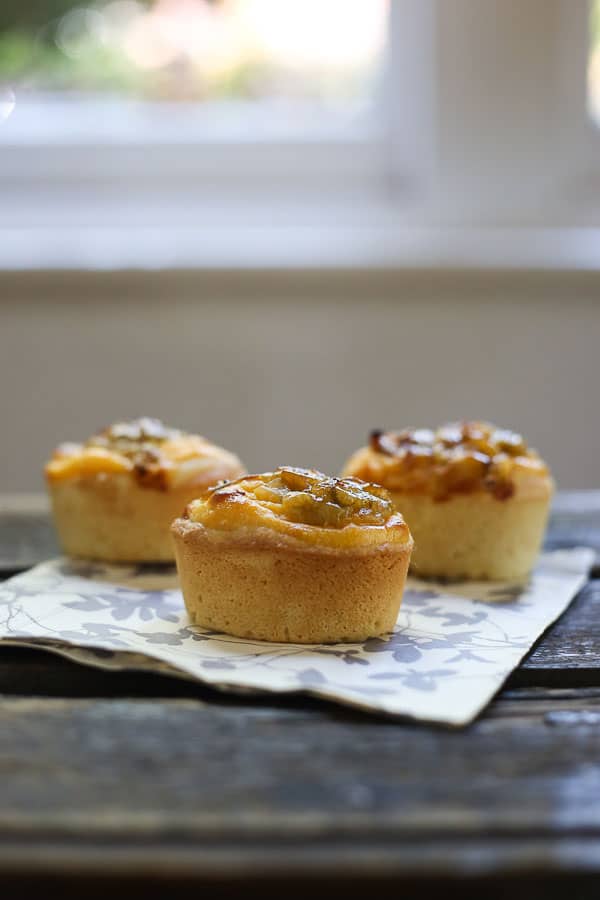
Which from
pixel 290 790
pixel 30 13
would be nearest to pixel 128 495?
pixel 290 790

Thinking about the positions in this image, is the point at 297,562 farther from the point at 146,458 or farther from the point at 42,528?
the point at 42,528

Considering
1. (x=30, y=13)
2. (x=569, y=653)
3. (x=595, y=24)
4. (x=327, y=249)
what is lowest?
(x=569, y=653)

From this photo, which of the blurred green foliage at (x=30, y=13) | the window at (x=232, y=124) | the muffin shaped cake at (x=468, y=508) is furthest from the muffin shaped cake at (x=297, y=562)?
the blurred green foliage at (x=30, y=13)

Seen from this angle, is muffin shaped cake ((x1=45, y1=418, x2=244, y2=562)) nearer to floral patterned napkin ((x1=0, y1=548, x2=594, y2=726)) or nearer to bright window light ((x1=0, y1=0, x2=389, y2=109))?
floral patterned napkin ((x1=0, y1=548, x2=594, y2=726))

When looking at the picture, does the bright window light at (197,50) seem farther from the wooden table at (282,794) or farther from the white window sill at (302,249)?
the wooden table at (282,794)

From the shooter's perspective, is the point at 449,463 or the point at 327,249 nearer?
the point at 449,463

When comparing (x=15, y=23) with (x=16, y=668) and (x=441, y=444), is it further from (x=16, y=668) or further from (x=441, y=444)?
(x=16, y=668)

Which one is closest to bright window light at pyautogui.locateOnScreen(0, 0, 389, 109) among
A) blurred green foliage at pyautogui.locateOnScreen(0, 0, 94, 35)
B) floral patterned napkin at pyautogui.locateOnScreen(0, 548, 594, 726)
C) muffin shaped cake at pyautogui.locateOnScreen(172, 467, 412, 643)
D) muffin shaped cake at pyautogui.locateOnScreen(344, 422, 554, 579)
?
blurred green foliage at pyautogui.locateOnScreen(0, 0, 94, 35)
